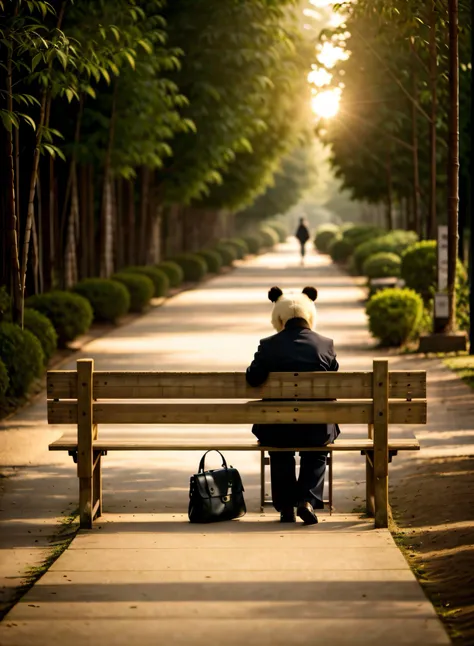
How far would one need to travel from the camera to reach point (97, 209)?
3834cm

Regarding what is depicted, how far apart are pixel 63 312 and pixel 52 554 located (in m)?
13.6

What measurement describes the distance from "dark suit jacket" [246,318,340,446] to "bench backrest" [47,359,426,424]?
7.8 inches

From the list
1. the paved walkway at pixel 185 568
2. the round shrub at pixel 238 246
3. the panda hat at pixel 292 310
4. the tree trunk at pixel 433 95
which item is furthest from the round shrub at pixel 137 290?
the round shrub at pixel 238 246

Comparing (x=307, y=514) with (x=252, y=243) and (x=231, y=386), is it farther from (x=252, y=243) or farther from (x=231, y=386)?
(x=252, y=243)

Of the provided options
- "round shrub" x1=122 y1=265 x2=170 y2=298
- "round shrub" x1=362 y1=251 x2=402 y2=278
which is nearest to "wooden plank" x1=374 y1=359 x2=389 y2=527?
"round shrub" x1=362 y1=251 x2=402 y2=278

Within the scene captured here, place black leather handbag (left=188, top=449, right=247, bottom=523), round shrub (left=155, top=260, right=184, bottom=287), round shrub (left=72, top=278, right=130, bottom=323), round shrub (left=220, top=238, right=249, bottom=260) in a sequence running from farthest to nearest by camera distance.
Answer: round shrub (left=220, top=238, right=249, bottom=260)
round shrub (left=155, top=260, right=184, bottom=287)
round shrub (left=72, top=278, right=130, bottom=323)
black leather handbag (left=188, top=449, right=247, bottom=523)

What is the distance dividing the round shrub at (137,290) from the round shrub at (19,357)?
44.7 feet

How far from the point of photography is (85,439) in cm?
900

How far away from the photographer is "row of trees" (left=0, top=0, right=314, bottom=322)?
787 inches

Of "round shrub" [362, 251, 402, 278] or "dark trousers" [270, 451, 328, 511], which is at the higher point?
"round shrub" [362, 251, 402, 278]

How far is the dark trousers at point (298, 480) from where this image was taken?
9.15 metres

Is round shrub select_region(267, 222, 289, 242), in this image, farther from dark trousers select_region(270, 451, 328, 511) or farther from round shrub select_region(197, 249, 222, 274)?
dark trousers select_region(270, 451, 328, 511)

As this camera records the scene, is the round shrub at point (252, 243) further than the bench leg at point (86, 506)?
Yes

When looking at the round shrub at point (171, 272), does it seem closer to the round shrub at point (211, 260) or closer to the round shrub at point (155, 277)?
the round shrub at point (155, 277)
